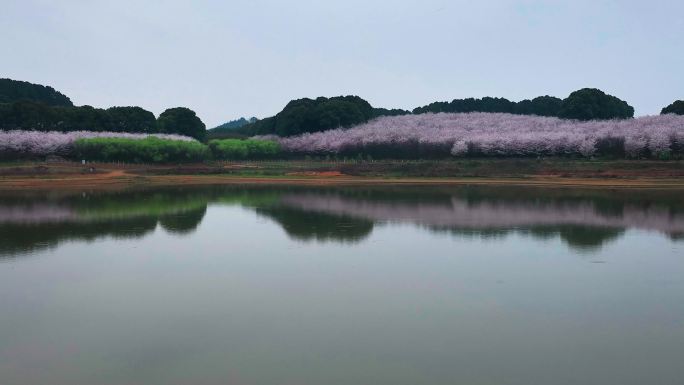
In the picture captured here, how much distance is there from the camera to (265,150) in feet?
303

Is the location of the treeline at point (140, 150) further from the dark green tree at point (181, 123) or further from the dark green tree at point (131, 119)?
the dark green tree at point (181, 123)

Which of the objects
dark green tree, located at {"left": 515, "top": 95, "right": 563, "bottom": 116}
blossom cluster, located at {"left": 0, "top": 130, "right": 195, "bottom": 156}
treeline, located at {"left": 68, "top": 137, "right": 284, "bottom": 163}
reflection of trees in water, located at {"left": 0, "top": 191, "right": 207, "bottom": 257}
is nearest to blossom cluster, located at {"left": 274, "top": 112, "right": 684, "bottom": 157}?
treeline, located at {"left": 68, "top": 137, "right": 284, "bottom": 163}

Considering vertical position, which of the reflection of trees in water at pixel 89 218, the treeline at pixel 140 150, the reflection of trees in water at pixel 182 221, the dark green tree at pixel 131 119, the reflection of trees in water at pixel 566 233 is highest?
the dark green tree at pixel 131 119

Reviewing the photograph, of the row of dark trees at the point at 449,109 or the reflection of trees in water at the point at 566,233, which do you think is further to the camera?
the row of dark trees at the point at 449,109

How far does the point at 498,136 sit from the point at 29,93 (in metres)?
106

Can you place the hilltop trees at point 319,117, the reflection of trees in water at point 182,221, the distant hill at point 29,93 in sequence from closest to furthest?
Result: the reflection of trees in water at point 182,221, the hilltop trees at point 319,117, the distant hill at point 29,93

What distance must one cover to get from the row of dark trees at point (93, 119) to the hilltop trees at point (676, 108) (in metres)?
75.4

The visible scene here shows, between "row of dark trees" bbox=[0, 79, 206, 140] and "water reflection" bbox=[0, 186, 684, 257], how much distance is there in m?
46.0

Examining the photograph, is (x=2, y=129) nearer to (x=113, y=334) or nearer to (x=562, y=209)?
(x=562, y=209)

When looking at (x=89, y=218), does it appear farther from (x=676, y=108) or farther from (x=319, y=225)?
(x=676, y=108)

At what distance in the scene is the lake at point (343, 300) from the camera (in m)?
10.9

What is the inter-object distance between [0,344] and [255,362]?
5.32 meters

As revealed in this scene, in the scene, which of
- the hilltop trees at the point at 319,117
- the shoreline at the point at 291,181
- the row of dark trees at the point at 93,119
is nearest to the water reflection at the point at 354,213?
the shoreline at the point at 291,181

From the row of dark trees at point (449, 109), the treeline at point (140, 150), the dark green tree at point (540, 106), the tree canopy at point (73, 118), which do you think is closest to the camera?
the treeline at point (140, 150)
